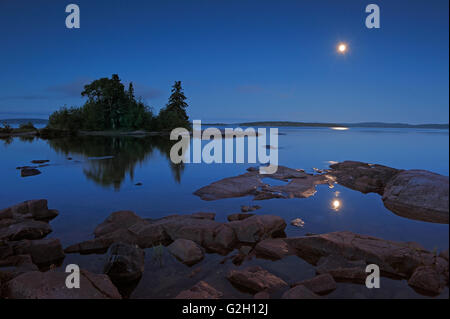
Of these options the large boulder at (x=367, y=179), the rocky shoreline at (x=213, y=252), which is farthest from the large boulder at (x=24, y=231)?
the large boulder at (x=367, y=179)

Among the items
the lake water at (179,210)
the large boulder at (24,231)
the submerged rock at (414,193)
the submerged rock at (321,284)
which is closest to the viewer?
the submerged rock at (321,284)

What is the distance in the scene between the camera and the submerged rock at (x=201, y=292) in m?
4.62

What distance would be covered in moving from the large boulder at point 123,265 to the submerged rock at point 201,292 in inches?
57.0

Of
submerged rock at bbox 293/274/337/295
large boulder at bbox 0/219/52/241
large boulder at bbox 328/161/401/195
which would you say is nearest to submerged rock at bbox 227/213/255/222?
submerged rock at bbox 293/274/337/295

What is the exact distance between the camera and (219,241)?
699cm

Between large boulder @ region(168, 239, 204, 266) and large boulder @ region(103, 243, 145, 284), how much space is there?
96 cm

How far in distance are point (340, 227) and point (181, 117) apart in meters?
75.9

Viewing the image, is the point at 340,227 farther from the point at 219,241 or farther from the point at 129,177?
the point at 129,177

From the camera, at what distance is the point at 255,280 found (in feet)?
16.9

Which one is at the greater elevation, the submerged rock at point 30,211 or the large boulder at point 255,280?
the submerged rock at point 30,211

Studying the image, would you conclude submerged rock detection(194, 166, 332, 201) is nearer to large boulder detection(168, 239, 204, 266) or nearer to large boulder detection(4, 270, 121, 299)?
large boulder detection(168, 239, 204, 266)

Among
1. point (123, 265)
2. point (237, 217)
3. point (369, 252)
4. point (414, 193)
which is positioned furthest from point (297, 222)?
point (123, 265)

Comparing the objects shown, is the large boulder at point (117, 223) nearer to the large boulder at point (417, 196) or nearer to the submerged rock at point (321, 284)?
the submerged rock at point (321, 284)
